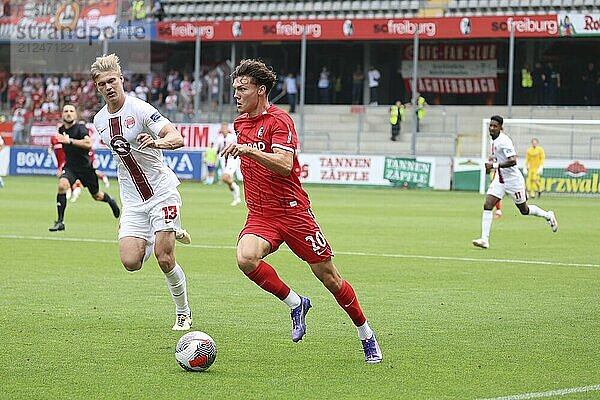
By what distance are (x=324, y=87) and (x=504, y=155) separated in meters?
28.9

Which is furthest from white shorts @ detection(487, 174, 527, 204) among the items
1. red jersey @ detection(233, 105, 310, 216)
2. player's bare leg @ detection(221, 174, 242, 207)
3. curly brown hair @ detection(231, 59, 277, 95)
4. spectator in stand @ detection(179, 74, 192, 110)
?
spectator in stand @ detection(179, 74, 192, 110)

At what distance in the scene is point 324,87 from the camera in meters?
47.3

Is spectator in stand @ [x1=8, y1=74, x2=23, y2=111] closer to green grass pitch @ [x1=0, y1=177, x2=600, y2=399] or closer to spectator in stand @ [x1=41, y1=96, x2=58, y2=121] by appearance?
spectator in stand @ [x1=41, y1=96, x2=58, y2=121]

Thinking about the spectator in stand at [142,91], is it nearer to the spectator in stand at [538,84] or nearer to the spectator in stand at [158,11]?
the spectator in stand at [158,11]

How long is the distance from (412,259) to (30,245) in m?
5.76

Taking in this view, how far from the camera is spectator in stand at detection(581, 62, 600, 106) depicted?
43500 mm

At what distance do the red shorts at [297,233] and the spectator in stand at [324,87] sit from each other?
129 ft

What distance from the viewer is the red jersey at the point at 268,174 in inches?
320

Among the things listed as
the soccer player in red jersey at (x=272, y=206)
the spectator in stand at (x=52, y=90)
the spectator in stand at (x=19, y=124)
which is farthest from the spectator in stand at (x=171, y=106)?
the soccer player in red jersey at (x=272, y=206)

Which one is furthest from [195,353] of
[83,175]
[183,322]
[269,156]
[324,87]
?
[324,87]

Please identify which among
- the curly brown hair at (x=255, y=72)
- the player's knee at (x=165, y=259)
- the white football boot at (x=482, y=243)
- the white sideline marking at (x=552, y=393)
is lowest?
the white football boot at (x=482, y=243)

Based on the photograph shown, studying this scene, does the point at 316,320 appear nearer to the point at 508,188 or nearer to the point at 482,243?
the point at 482,243

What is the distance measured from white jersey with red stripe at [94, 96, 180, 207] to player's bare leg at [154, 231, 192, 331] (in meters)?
0.39

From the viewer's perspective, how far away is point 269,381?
7340 mm
